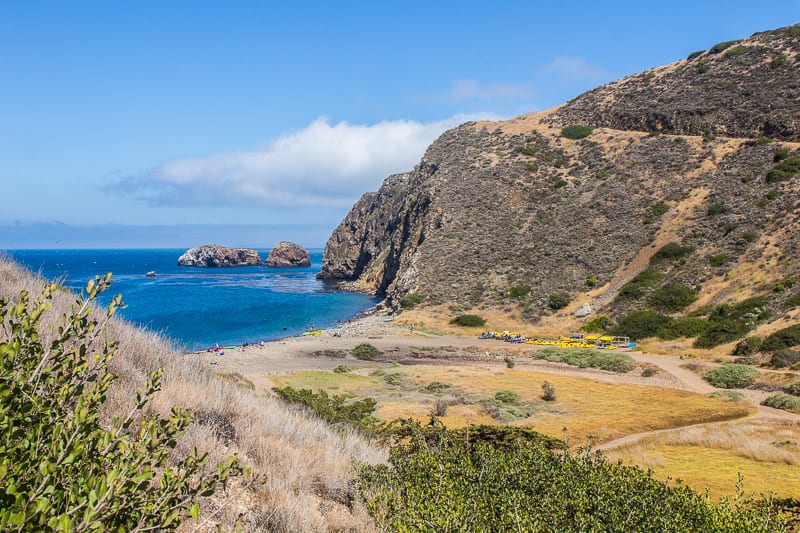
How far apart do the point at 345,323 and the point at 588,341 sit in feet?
98.0

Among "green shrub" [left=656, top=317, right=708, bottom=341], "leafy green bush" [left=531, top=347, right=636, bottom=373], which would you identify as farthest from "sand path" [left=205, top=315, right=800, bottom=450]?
"green shrub" [left=656, top=317, right=708, bottom=341]

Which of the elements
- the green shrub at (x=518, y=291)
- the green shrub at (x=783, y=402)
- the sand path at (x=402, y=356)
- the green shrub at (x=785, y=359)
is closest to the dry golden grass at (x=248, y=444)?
the sand path at (x=402, y=356)

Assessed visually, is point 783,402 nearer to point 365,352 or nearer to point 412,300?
point 365,352

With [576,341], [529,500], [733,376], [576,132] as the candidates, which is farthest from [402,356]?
[576,132]

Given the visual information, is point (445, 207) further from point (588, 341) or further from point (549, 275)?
point (588, 341)

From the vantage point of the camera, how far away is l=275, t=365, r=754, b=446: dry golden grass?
20516 millimetres

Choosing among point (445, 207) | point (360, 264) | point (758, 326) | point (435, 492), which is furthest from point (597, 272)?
point (360, 264)

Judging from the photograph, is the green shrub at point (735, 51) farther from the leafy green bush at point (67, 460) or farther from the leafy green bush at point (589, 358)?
the leafy green bush at point (67, 460)

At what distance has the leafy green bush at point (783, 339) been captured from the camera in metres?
31.0

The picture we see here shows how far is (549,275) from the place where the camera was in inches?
2207

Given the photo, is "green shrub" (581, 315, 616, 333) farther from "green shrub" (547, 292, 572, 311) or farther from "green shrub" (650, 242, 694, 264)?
"green shrub" (650, 242, 694, 264)

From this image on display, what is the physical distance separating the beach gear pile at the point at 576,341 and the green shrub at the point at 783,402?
15584 mm

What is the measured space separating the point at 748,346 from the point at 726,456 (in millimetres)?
21491

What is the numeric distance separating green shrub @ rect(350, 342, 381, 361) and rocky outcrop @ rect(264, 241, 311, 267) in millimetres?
143575
